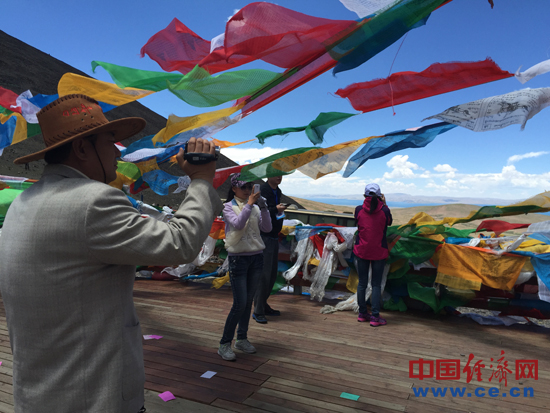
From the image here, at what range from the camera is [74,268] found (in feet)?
3.59

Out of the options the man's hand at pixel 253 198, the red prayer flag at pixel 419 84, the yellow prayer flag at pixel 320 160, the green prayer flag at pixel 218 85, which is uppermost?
the red prayer flag at pixel 419 84

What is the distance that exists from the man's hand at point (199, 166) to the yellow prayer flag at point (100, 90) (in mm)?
1779

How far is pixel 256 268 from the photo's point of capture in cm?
349

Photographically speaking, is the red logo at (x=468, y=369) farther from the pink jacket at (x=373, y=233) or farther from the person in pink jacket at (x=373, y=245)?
the pink jacket at (x=373, y=233)

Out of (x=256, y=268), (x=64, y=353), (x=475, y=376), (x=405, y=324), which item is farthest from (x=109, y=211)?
(x=405, y=324)

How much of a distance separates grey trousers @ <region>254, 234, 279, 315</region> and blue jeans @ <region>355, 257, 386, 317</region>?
1103 millimetres

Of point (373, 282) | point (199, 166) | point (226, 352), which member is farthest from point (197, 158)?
point (373, 282)

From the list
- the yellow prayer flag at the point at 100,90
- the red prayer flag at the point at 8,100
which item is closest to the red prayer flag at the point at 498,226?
the yellow prayer flag at the point at 100,90

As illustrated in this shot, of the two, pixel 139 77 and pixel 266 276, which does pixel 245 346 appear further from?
pixel 139 77

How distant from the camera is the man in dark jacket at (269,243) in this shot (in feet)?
14.4

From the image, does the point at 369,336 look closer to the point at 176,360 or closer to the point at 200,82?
the point at 176,360

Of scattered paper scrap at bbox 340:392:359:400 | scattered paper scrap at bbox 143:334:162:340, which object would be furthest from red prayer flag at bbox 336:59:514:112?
scattered paper scrap at bbox 143:334:162:340

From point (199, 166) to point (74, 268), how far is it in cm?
50

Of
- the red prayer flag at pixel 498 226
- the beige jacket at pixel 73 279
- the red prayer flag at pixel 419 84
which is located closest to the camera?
the beige jacket at pixel 73 279
